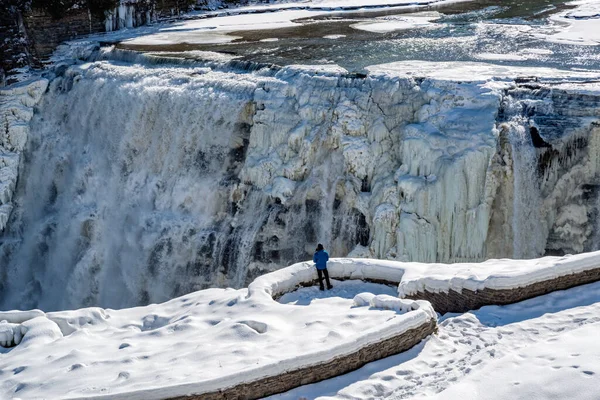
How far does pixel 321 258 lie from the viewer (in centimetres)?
1009

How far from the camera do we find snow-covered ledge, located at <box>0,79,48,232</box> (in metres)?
19.1

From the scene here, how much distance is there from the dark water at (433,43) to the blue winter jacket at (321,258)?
8.46 metres

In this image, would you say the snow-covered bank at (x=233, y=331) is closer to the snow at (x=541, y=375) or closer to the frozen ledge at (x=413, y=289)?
the frozen ledge at (x=413, y=289)

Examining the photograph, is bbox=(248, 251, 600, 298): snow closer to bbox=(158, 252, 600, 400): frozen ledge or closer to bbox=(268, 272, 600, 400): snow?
bbox=(158, 252, 600, 400): frozen ledge

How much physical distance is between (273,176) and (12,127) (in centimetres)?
820

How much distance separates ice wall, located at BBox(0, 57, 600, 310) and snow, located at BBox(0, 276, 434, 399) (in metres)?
4.00

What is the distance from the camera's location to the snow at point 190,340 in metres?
7.36

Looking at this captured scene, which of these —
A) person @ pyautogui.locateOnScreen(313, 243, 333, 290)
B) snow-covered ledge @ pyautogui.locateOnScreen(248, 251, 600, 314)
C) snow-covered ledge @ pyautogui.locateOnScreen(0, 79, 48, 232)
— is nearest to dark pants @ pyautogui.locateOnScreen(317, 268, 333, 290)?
person @ pyautogui.locateOnScreen(313, 243, 333, 290)

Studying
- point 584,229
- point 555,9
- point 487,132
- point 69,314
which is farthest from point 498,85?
point 555,9

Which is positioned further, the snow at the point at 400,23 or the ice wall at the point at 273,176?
the snow at the point at 400,23

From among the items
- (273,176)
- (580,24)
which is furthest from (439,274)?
(580,24)

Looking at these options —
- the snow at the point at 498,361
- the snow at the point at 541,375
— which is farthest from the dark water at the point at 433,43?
the snow at the point at 541,375

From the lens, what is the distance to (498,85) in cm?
Answer: 1452

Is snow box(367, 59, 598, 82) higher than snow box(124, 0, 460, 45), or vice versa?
snow box(124, 0, 460, 45)
